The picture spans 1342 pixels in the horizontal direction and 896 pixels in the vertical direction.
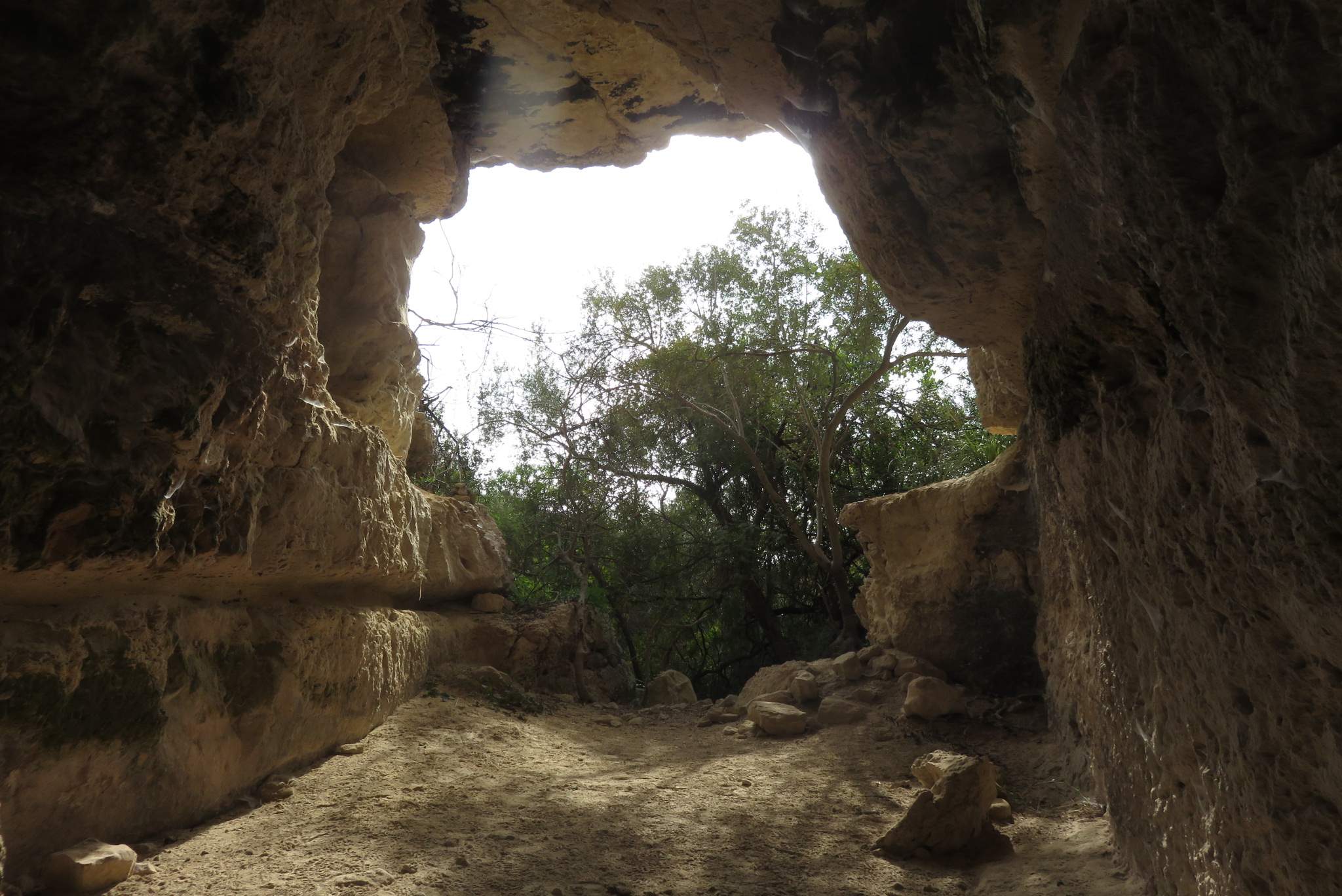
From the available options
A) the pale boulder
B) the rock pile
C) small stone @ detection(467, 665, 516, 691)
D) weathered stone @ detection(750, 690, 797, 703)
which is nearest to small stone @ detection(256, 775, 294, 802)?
small stone @ detection(467, 665, 516, 691)

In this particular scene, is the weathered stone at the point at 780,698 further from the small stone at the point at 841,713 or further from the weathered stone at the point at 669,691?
the weathered stone at the point at 669,691

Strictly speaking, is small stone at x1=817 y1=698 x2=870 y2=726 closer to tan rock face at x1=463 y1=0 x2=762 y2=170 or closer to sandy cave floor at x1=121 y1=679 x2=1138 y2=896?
sandy cave floor at x1=121 y1=679 x2=1138 y2=896

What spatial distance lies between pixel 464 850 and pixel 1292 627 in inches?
105

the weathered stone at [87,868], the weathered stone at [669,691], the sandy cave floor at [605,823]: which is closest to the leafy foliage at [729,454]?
the weathered stone at [669,691]

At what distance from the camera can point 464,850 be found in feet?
9.68

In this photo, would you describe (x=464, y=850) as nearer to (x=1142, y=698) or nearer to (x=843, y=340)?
(x=1142, y=698)

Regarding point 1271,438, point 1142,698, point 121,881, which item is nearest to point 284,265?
point 121,881

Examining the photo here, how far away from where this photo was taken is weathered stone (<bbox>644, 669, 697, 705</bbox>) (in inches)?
285

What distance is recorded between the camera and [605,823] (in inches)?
134

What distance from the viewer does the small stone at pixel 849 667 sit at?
19.5ft

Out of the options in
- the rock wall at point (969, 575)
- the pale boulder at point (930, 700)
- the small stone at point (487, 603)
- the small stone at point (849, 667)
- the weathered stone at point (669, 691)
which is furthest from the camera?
the weathered stone at point (669, 691)

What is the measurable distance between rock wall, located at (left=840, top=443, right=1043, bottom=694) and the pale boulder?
40 centimetres

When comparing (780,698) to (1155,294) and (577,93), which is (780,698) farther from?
(1155,294)

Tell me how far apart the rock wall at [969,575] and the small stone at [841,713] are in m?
0.77
